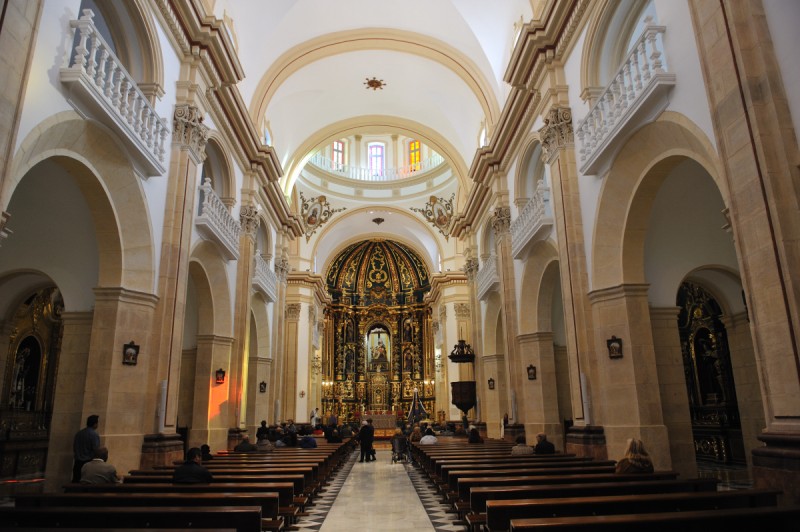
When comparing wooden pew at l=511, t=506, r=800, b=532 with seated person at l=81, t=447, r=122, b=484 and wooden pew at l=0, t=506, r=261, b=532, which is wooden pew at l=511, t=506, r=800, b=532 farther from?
seated person at l=81, t=447, r=122, b=484

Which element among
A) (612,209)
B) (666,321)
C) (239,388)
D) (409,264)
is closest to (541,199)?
(612,209)

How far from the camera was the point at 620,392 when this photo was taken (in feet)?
30.4

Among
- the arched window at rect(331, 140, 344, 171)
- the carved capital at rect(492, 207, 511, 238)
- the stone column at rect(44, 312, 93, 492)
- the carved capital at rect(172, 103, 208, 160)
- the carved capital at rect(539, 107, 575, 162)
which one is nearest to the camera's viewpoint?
the stone column at rect(44, 312, 93, 492)

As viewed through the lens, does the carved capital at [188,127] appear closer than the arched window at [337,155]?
Yes

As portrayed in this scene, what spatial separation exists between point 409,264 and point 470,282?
48.4 feet

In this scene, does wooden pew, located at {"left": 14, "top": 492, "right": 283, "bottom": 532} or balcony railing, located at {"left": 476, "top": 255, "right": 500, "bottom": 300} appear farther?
balcony railing, located at {"left": 476, "top": 255, "right": 500, "bottom": 300}

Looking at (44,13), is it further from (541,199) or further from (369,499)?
(541,199)

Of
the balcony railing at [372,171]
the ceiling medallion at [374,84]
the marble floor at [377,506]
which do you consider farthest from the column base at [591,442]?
the balcony railing at [372,171]

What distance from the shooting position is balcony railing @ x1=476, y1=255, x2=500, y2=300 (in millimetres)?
17141

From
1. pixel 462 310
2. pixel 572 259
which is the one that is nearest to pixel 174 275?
pixel 572 259

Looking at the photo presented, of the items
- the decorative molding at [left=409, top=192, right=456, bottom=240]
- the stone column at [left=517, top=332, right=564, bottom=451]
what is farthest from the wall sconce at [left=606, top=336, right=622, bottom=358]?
the decorative molding at [left=409, top=192, right=456, bottom=240]

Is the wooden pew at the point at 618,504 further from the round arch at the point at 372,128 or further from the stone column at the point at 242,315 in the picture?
the round arch at the point at 372,128

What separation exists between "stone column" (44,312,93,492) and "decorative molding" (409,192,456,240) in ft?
69.2

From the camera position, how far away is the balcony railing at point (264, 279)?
17406 mm
